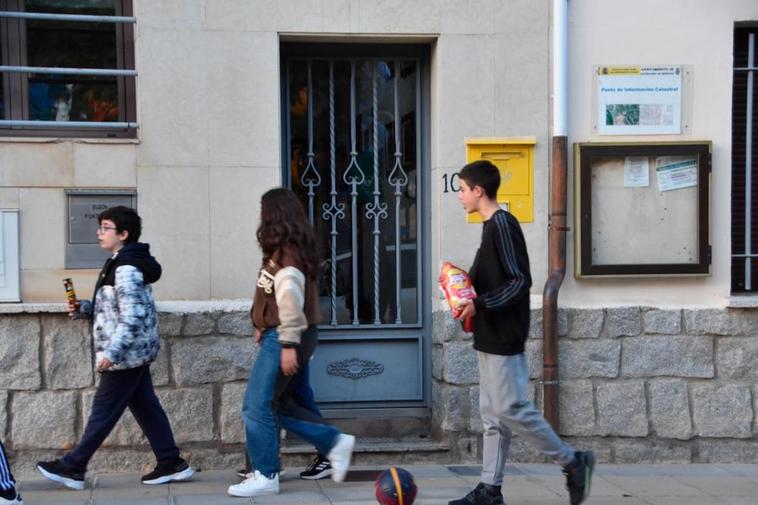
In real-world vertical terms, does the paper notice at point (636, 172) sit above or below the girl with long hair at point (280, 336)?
above

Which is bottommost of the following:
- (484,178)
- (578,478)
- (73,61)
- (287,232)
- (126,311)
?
(578,478)

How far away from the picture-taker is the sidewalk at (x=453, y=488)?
5.65m

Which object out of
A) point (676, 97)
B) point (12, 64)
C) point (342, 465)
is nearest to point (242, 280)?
point (342, 465)

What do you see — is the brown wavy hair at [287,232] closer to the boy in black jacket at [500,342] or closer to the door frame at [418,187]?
the boy in black jacket at [500,342]

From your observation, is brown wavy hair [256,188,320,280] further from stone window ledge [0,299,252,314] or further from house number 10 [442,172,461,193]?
house number 10 [442,172,461,193]

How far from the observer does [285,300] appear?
5324 mm

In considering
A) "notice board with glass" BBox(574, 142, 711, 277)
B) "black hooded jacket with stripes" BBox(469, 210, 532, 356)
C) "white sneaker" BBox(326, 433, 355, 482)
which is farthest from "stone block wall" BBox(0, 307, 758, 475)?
"black hooded jacket with stripes" BBox(469, 210, 532, 356)

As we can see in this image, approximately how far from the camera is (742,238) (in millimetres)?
6941

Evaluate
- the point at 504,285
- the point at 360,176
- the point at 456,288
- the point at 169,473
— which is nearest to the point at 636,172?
the point at 360,176

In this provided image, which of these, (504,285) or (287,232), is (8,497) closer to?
(287,232)

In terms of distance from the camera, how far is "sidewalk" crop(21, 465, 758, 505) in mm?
5648

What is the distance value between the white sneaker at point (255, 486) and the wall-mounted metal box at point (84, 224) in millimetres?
1745

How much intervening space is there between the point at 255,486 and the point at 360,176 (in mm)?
2379

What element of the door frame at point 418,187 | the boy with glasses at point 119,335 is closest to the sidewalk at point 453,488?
the boy with glasses at point 119,335
